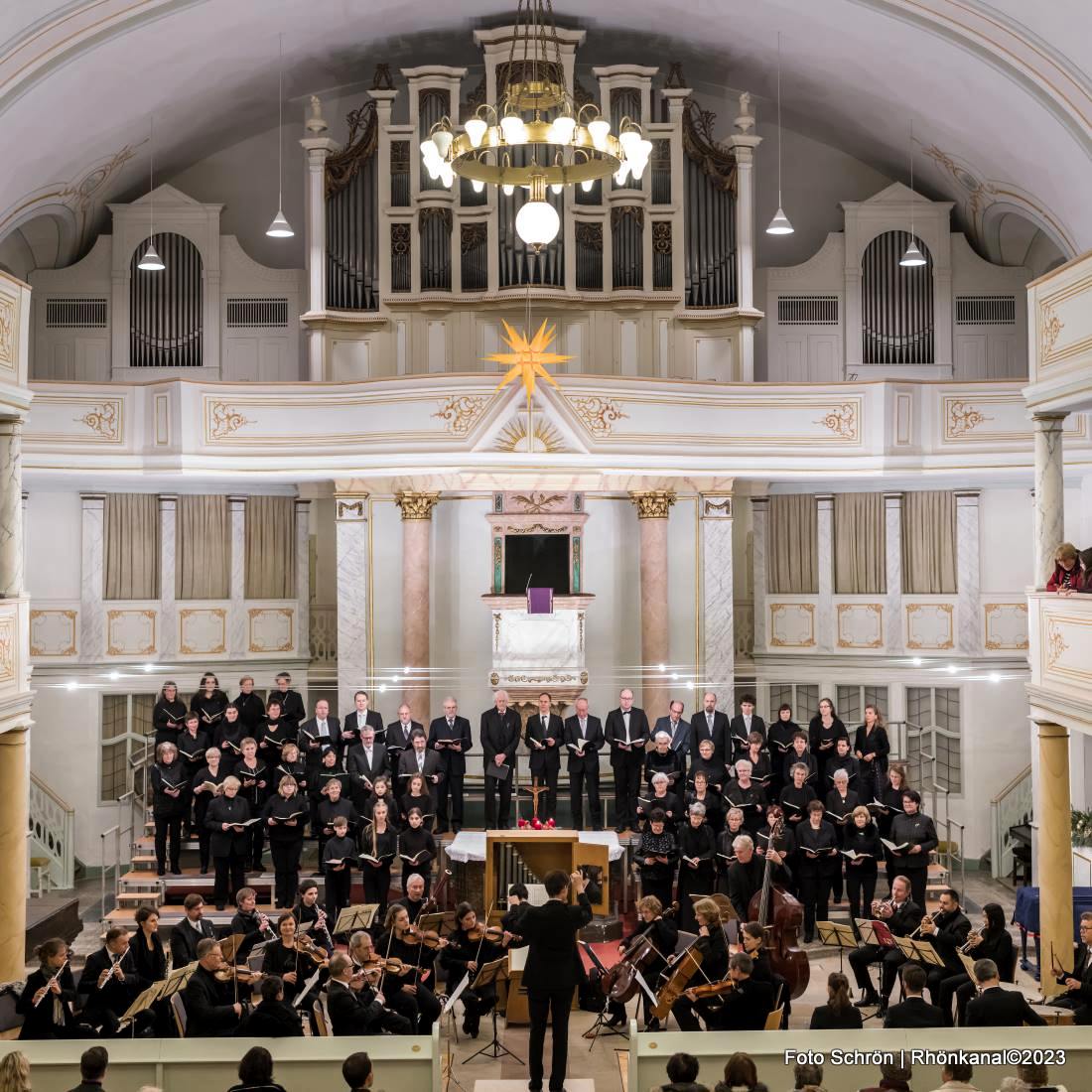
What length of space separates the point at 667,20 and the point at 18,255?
8.16 metres

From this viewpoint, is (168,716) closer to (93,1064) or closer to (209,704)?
(209,704)

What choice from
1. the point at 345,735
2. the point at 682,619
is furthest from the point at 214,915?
the point at 682,619

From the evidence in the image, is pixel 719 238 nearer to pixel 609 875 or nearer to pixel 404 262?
pixel 404 262

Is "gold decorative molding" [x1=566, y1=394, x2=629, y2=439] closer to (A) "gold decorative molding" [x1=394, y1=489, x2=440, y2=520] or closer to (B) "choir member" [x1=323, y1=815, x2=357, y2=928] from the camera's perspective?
(A) "gold decorative molding" [x1=394, y1=489, x2=440, y2=520]

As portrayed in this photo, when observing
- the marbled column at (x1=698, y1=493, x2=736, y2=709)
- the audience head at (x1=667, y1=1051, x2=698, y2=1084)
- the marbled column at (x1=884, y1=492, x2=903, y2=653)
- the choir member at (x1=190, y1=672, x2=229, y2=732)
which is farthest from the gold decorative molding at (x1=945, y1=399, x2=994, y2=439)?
the audience head at (x1=667, y1=1051, x2=698, y2=1084)

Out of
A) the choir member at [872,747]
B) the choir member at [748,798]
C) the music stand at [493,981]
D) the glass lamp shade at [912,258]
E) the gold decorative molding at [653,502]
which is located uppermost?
the glass lamp shade at [912,258]

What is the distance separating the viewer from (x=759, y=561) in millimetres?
17031

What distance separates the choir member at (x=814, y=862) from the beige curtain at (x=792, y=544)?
538 cm

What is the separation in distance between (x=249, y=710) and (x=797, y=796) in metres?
5.43

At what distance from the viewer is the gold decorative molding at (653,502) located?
620 inches

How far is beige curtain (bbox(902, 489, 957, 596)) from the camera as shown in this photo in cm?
1644

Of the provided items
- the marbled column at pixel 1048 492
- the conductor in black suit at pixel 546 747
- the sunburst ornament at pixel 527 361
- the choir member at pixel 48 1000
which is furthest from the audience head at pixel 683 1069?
the sunburst ornament at pixel 527 361

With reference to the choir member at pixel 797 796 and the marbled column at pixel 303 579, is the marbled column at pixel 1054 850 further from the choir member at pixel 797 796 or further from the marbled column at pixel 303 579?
the marbled column at pixel 303 579

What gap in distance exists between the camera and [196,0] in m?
13.7
